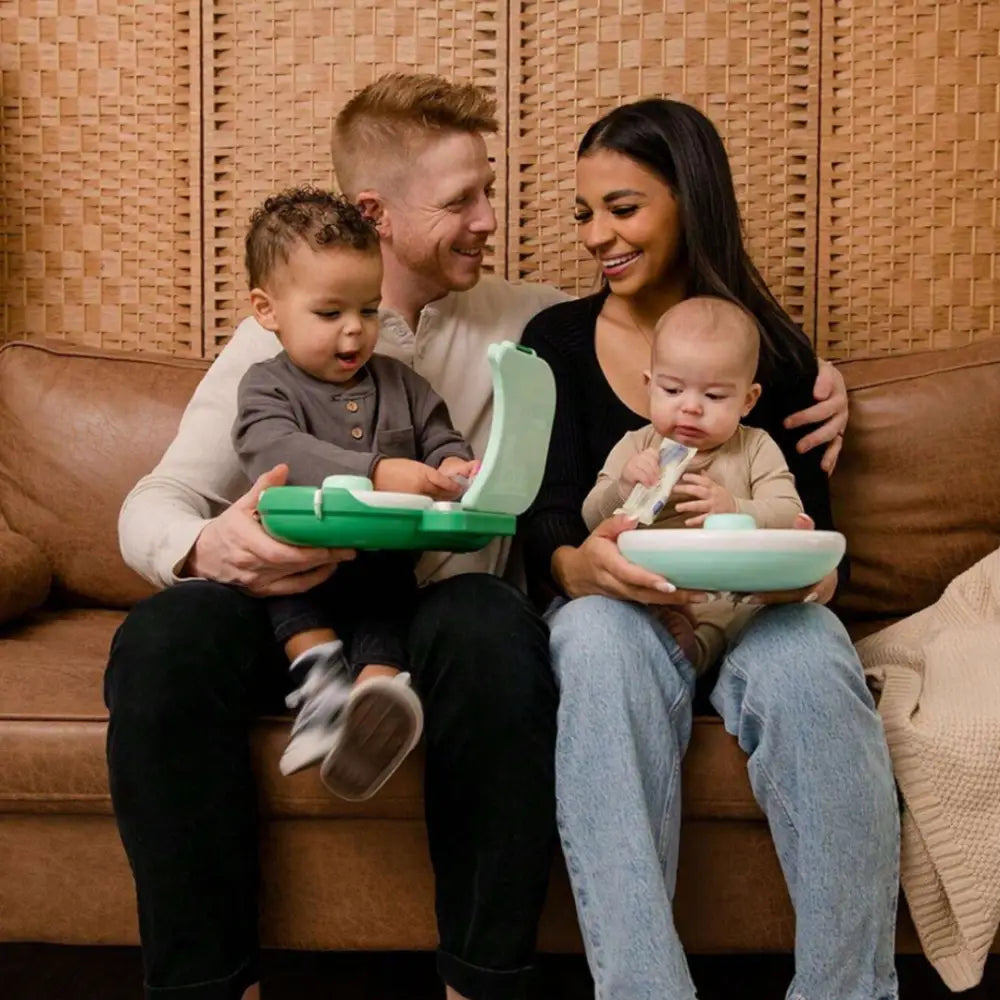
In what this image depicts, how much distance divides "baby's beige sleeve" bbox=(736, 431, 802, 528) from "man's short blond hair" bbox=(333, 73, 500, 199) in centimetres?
62

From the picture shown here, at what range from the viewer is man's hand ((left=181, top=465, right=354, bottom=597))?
1232 mm

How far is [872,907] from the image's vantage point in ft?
3.72

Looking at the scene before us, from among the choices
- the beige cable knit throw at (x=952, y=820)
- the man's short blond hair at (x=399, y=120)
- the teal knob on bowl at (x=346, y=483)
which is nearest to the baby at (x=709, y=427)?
the beige cable knit throw at (x=952, y=820)

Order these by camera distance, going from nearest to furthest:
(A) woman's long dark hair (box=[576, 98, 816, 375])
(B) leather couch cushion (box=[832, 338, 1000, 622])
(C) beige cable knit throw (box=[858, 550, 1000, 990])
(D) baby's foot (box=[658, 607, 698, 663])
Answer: (C) beige cable knit throw (box=[858, 550, 1000, 990]) < (D) baby's foot (box=[658, 607, 698, 663]) < (A) woman's long dark hair (box=[576, 98, 816, 375]) < (B) leather couch cushion (box=[832, 338, 1000, 622])

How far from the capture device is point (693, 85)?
212 centimetres

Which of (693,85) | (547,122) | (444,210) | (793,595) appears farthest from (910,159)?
(793,595)

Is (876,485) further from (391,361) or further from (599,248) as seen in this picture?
(391,361)

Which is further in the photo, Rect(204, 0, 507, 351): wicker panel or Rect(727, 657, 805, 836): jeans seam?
Rect(204, 0, 507, 351): wicker panel

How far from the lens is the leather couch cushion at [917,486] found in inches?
68.4

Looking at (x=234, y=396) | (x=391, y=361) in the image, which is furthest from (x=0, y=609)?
(x=391, y=361)

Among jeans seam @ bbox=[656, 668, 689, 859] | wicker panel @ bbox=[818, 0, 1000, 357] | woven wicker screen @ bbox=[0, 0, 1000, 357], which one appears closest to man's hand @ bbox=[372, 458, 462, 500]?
jeans seam @ bbox=[656, 668, 689, 859]

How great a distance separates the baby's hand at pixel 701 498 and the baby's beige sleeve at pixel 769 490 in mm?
43

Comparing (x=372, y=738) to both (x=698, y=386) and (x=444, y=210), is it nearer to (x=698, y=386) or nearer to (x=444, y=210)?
(x=698, y=386)

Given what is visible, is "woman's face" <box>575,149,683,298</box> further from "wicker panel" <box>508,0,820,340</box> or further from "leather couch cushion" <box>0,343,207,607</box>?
"leather couch cushion" <box>0,343,207,607</box>
